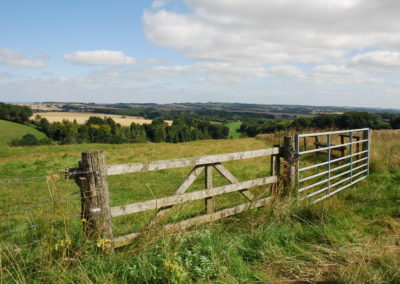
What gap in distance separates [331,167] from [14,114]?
99357mm

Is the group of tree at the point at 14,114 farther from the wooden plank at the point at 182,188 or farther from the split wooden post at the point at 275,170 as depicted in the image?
the wooden plank at the point at 182,188

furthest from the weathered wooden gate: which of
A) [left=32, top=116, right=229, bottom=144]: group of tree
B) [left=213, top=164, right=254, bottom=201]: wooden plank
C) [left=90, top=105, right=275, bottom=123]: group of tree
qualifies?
[left=90, top=105, right=275, bottom=123]: group of tree

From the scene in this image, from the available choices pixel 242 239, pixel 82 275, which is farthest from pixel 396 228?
pixel 82 275

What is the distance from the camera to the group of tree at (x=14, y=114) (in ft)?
287

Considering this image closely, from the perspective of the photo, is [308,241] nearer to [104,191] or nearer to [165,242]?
[165,242]

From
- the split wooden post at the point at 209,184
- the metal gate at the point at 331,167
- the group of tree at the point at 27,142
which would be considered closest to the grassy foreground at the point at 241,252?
the split wooden post at the point at 209,184

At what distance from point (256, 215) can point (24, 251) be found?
12.7ft

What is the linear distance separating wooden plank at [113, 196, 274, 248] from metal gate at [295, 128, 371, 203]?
1134mm

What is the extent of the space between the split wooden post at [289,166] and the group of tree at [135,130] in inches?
2926

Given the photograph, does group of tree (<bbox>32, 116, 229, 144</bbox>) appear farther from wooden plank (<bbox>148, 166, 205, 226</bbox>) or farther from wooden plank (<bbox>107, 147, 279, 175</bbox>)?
wooden plank (<bbox>148, 166, 205, 226</bbox>)

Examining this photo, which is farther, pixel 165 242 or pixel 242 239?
pixel 242 239

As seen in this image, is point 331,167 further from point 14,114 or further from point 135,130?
point 14,114

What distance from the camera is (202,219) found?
517 centimetres

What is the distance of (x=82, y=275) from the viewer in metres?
3.27
